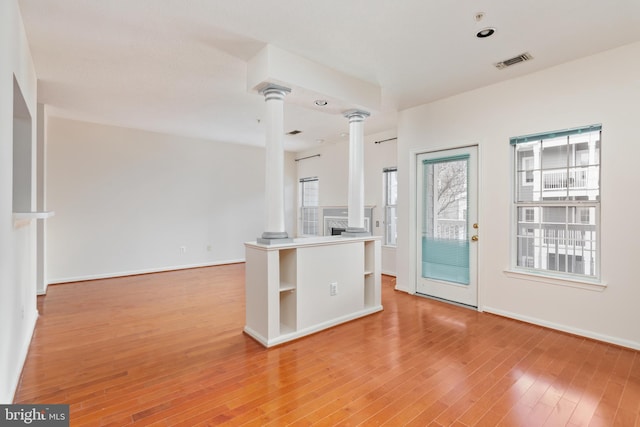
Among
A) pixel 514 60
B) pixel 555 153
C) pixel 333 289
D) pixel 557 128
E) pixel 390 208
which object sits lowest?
pixel 333 289

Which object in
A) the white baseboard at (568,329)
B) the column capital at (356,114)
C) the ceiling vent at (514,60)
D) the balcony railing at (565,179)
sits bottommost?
the white baseboard at (568,329)

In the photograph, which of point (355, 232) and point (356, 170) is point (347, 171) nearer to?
point (356, 170)

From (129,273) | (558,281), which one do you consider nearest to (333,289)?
(558,281)

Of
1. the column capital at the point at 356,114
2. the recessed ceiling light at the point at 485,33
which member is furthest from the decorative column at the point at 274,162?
the recessed ceiling light at the point at 485,33

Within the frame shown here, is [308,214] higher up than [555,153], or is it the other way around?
[555,153]

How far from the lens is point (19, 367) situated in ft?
7.64

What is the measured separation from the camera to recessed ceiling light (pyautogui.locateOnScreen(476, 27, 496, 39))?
2588 millimetres

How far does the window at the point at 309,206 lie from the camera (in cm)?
770

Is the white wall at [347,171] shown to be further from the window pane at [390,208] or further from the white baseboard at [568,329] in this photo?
the white baseboard at [568,329]

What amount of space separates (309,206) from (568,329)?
5.71 metres

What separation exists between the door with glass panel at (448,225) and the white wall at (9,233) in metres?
4.25

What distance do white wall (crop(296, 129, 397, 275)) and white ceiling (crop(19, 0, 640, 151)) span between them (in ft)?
6.05

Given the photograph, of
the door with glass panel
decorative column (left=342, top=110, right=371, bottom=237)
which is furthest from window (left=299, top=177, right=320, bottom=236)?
decorative column (left=342, top=110, right=371, bottom=237)

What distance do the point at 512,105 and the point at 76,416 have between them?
470 centimetres
